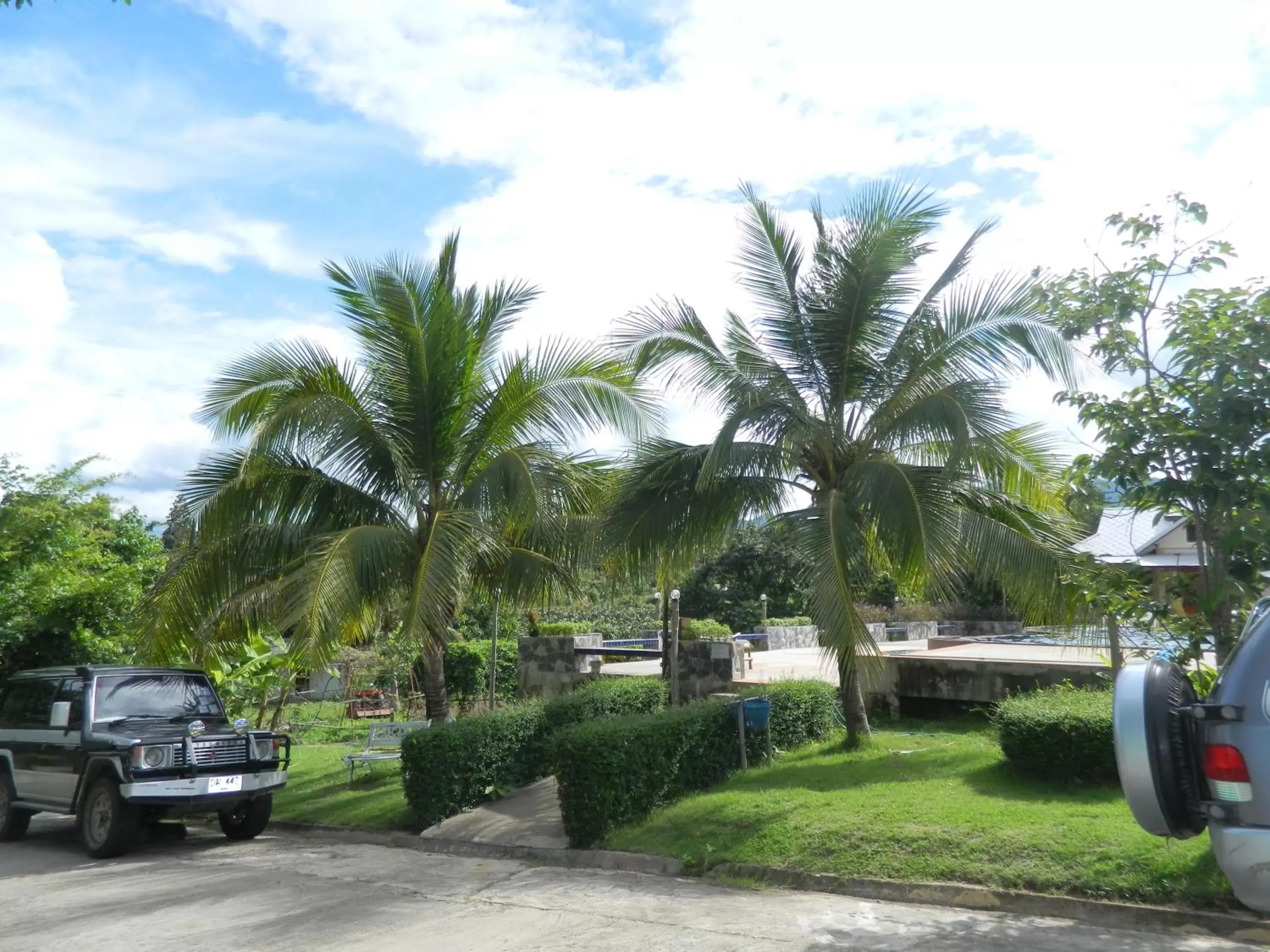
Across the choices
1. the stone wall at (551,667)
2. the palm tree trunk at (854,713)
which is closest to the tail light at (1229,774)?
the palm tree trunk at (854,713)

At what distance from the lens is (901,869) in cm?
795

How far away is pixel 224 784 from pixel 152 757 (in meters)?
0.77

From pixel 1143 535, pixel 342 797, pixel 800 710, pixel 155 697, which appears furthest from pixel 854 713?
pixel 155 697

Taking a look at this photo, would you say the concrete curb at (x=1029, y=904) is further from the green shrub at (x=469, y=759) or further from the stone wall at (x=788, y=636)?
the stone wall at (x=788, y=636)

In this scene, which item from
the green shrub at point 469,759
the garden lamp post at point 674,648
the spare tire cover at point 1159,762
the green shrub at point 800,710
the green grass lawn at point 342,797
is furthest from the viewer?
the garden lamp post at point 674,648

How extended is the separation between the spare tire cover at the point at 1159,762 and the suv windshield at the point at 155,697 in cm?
1023

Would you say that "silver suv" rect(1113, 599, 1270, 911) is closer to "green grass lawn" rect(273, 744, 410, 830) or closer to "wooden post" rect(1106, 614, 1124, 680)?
"wooden post" rect(1106, 614, 1124, 680)

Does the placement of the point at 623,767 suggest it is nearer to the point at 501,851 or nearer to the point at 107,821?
the point at 501,851

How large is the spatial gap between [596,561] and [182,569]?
201 inches

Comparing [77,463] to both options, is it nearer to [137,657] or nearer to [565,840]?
[137,657]

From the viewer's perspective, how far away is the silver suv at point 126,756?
10820mm

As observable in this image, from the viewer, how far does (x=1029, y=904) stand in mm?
7258

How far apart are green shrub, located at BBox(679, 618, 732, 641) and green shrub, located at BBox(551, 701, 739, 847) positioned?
15.4 meters

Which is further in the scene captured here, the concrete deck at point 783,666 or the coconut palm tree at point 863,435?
the concrete deck at point 783,666
